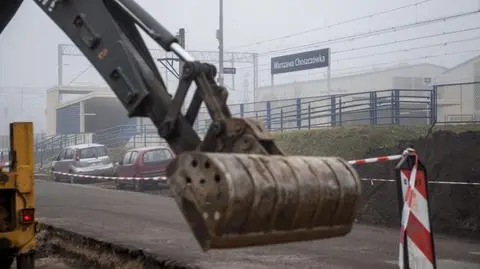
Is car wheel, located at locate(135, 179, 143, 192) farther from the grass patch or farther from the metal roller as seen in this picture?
the metal roller

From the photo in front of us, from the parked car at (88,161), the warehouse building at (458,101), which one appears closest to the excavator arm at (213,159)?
the warehouse building at (458,101)

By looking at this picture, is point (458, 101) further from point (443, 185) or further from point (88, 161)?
point (88, 161)


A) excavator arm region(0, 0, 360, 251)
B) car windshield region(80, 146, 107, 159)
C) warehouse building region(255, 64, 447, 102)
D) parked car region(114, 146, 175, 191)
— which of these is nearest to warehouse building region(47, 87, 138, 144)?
car windshield region(80, 146, 107, 159)

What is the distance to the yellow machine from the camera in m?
6.21

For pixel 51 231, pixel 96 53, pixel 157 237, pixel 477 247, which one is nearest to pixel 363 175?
pixel 477 247

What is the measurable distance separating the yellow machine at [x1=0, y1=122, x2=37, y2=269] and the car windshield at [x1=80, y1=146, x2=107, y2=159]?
72.4 feet

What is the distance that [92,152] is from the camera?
92.7 ft

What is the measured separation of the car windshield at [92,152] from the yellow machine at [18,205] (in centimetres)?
2208

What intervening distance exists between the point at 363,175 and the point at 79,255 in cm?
708

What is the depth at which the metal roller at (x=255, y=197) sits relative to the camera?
3674mm

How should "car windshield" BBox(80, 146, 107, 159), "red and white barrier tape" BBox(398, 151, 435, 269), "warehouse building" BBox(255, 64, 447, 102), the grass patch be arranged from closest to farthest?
"red and white barrier tape" BBox(398, 151, 435, 269)
the grass patch
"car windshield" BBox(80, 146, 107, 159)
"warehouse building" BBox(255, 64, 447, 102)

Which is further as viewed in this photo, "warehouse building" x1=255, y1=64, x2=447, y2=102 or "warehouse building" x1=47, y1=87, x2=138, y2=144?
"warehouse building" x1=255, y1=64, x2=447, y2=102

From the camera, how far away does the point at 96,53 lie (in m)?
5.05

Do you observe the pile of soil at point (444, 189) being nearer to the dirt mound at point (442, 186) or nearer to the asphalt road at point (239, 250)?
the dirt mound at point (442, 186)
